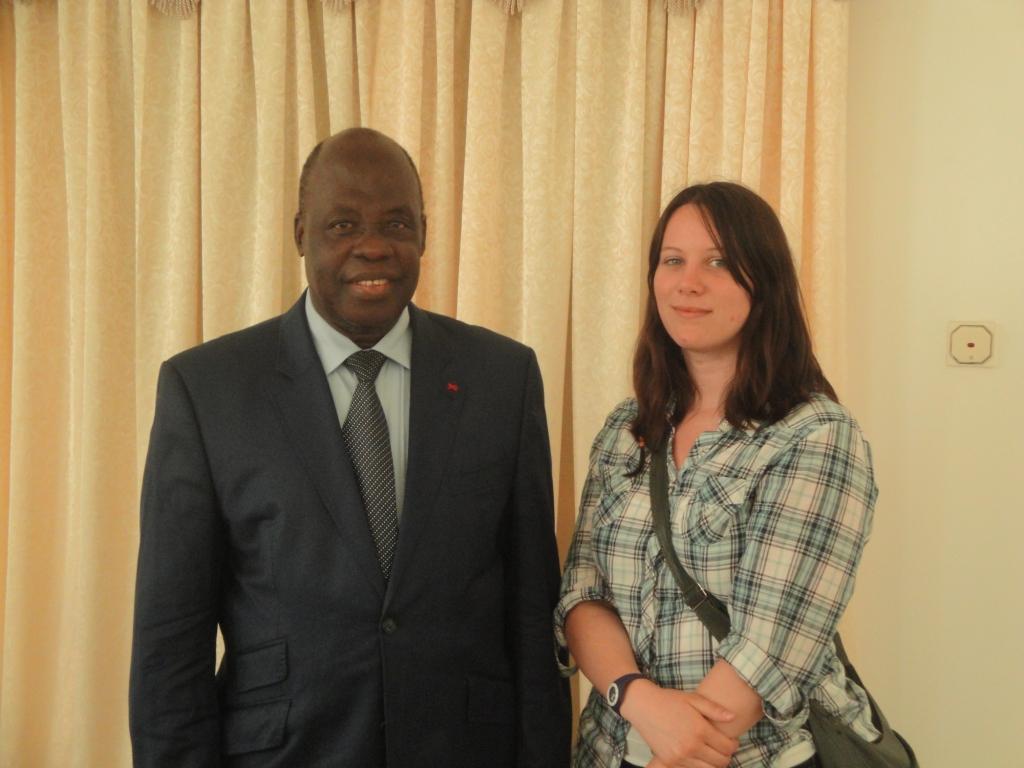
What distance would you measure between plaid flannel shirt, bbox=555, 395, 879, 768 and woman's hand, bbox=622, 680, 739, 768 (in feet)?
0.22

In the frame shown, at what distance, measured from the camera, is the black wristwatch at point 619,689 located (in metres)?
1.39

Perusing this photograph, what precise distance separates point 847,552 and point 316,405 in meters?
0.85

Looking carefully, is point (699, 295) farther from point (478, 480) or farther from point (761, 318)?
point (478, 480)

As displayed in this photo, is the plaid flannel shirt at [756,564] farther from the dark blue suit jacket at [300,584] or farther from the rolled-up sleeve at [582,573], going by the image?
the dark blue suit jacket at [300,584]

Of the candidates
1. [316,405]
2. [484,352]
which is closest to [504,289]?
[484,352]

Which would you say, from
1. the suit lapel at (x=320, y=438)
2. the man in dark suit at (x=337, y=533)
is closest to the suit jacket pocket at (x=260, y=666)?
the man in dark suit at (x=337, y=533)

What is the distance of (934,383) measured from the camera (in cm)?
220

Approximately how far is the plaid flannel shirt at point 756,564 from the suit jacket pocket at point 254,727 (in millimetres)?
520

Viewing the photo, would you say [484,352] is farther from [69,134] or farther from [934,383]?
[69,134]

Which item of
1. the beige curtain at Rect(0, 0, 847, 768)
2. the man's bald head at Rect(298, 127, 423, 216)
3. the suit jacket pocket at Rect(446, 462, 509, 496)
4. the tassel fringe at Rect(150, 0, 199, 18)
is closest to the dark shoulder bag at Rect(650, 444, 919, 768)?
the suit jacket pocket at Rect(446, 462, 509, 496)

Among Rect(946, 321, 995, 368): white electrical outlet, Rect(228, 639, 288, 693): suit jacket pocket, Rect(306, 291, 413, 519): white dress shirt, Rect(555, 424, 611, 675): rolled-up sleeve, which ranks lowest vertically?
Rect(228, 639, 288, 693): suit jacket pocket

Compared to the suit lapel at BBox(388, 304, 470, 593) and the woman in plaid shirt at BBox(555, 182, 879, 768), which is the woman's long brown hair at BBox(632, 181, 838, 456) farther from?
the suit lapel at BBox(388, 304, 470, 593)

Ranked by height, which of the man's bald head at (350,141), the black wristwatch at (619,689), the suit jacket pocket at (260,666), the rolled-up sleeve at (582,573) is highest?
the man's bald head at (350,141)

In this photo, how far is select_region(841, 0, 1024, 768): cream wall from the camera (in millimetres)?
2139
